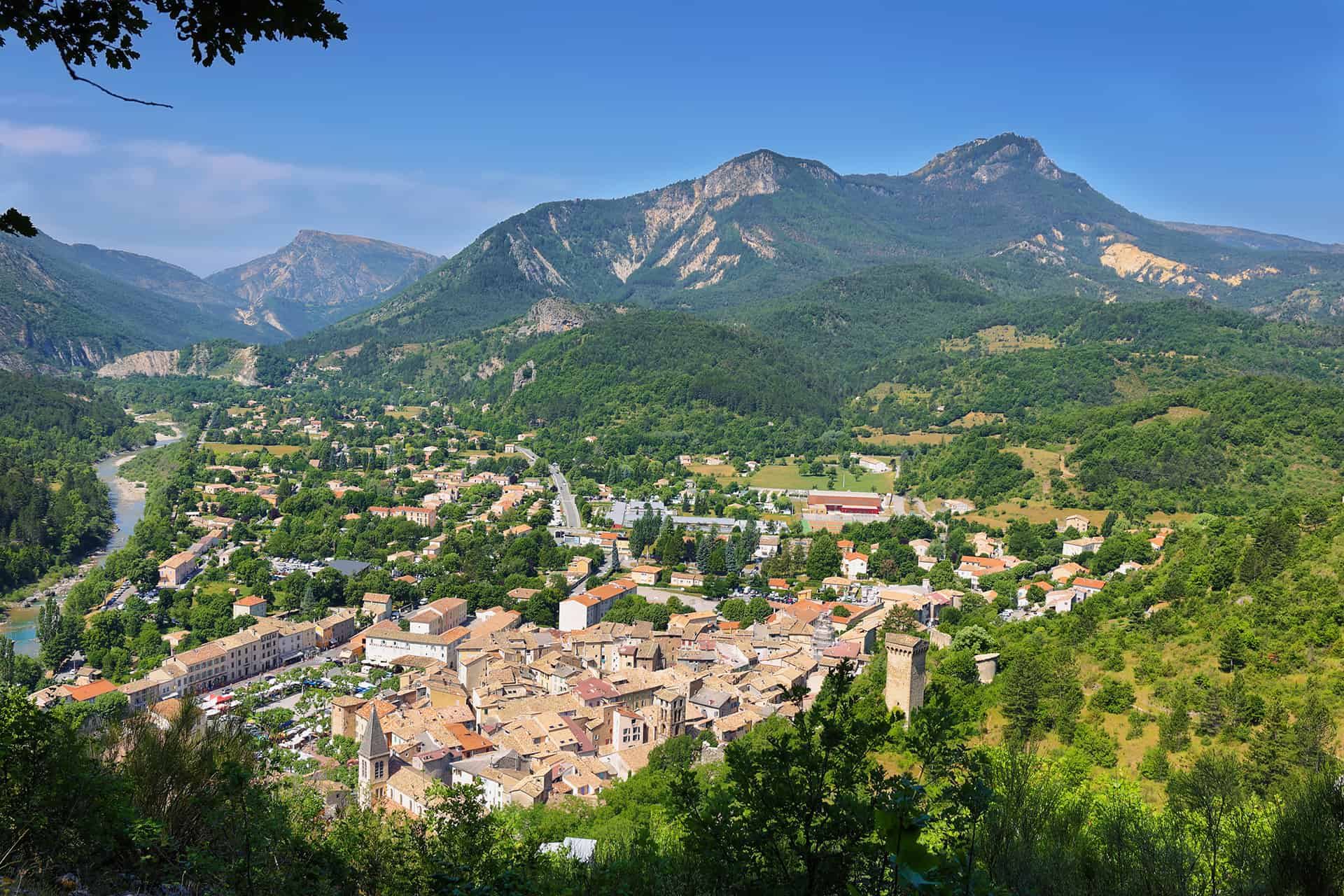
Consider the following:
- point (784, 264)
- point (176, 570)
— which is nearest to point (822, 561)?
point (176, 570)

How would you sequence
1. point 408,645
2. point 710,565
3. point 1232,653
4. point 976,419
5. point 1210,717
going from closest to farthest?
point 1210,717 → point 1232,653 → point 408,645 → point 710,565 → point 976,419

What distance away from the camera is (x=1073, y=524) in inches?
1740

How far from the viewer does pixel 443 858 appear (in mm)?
5945

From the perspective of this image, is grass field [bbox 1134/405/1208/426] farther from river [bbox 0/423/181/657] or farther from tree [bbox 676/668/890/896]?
river [bbox 0/423/181/657]

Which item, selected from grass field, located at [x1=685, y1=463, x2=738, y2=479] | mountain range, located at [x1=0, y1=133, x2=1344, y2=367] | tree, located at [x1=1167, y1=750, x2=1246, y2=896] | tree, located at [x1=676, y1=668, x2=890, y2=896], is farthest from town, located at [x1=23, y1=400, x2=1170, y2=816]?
mountain range, located at [x1=0, y1=133, x2=1344, y2=367]

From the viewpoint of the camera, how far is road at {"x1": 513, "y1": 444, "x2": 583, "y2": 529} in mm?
50594

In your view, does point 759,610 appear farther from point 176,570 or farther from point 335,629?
point 176,570

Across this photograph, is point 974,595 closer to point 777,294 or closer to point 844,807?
point 844,807

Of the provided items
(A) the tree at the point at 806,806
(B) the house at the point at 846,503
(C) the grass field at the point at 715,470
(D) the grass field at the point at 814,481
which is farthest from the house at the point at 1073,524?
(A) the tree at the point at 806,806

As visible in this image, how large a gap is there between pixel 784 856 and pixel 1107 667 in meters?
17.1

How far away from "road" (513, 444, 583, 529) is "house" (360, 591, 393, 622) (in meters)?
14.3

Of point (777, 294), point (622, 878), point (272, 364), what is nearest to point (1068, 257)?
point (777, 294)

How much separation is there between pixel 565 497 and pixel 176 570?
80.2 ft

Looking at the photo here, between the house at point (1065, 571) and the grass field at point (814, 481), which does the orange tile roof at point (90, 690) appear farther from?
the grass field at point (814, 481)
